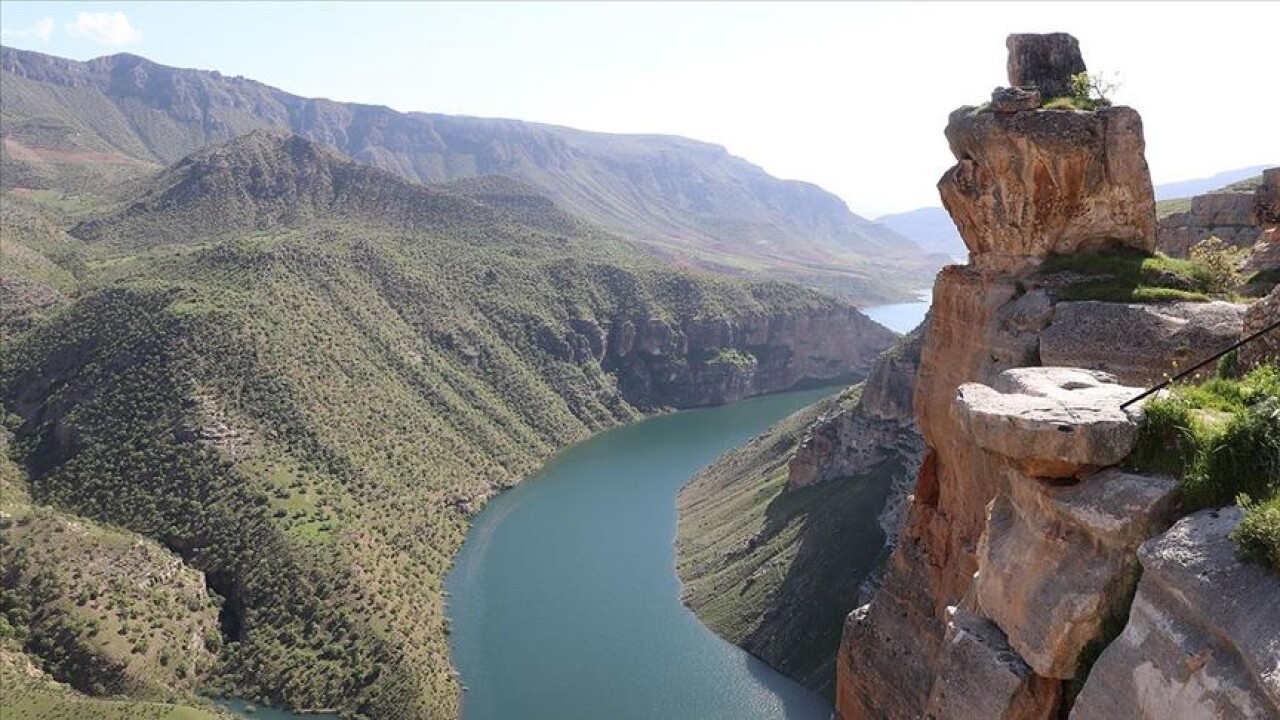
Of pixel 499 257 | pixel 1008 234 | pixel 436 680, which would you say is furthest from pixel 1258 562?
pixel 499 257

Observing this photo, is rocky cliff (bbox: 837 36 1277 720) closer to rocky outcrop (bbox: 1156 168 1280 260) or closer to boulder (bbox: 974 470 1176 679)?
boulder (bbox: 974 470 1176 679)

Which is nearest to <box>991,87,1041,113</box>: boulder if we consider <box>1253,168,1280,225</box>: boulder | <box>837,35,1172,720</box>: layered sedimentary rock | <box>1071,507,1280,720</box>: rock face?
<box>837,35,1172,720</box>: layered sedimentary rock

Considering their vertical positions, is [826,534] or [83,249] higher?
[83,249]

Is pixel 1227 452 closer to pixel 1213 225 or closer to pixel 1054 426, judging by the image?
pixel 1054 426

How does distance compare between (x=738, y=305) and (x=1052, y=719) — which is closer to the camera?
(x=1052, y=719)

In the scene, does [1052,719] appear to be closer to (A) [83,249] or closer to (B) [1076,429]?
(B) [1076,429]

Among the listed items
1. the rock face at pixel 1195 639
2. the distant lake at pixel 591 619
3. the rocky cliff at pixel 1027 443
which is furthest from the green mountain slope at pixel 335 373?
the rock face at pixel 1195 639

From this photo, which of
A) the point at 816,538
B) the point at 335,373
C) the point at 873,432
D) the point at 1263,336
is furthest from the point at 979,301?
the point at 335,373

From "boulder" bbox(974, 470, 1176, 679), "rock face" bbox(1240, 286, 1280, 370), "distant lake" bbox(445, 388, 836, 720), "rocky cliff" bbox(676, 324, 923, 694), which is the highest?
"rock face" bbox(1240, 286, 1280, 370)
